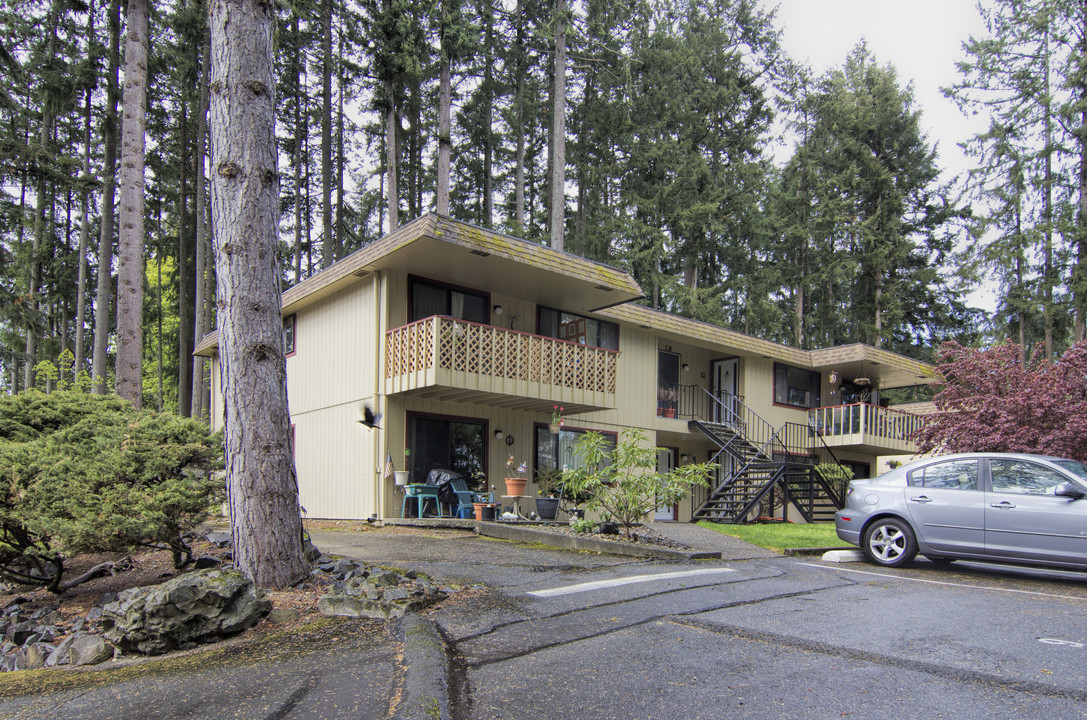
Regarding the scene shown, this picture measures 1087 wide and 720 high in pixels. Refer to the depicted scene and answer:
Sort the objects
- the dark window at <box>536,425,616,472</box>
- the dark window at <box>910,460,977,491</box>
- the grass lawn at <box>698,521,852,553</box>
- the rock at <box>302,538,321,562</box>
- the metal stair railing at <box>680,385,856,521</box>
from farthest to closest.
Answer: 1. the metal stair railing at <box>680,385,856,521</box>
2. the dark window at <box>536,425,616,472</box>
3. the grass lawn at <box>698,521,852,553</box>
4. the dark window at <box>910,460,977,491</box>
5. the rock at <box>302,538,321,562</box>

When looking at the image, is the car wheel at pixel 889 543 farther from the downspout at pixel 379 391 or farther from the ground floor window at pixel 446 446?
the downspout at pixel 379 391

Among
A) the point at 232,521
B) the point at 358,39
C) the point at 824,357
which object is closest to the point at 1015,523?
the point at 232,521

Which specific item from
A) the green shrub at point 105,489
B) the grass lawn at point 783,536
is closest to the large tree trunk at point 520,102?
the grass lawn at point 783,536

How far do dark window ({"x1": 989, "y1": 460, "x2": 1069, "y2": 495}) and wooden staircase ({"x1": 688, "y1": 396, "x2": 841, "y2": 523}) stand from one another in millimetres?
8605

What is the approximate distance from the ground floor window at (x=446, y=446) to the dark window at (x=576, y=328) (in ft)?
9.99

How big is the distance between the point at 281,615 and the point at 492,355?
9542 millimetres

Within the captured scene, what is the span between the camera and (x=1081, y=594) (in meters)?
8.30

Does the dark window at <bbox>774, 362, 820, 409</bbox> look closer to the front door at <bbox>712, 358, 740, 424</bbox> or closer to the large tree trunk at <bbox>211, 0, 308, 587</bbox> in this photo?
the front door at <bbox>712, 358, 740, 424</bbox>

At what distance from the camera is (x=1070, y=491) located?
870 centimetres

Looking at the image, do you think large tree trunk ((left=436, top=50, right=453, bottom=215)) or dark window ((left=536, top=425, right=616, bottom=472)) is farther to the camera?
large tree trunk ((left=436, top=50, right=453, bottom=215))

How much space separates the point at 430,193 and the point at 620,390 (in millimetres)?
18888

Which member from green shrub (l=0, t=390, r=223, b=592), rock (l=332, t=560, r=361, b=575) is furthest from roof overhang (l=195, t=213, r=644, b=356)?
rock (l=332, t=560, r=361, b=575)

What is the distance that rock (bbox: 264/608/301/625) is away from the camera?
5875 mm

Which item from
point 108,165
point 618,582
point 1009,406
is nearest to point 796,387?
point 1009,406
